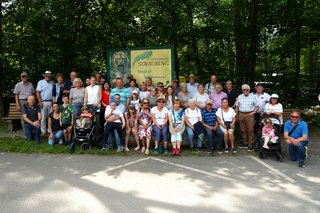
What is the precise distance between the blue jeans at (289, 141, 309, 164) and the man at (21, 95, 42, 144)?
6408mm

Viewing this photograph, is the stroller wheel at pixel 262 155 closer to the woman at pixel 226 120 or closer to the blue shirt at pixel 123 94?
the woman at pixel 226 120

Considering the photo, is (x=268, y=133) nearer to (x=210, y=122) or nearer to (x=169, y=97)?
(x=210, y=122)

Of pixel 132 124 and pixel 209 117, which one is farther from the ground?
pixel 209 117

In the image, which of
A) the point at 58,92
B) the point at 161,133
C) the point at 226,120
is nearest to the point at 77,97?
the point at 58,92

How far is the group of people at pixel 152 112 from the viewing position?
8.35 metres

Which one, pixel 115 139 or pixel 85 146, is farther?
pixel 115 139

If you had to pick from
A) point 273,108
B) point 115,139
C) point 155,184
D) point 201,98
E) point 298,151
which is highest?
point 201,98

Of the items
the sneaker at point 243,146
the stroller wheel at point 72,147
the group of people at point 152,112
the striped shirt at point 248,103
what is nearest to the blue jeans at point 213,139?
the group of people at point 152,112

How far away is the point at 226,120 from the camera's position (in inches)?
334

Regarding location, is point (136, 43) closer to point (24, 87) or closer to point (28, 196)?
point (24, 87)

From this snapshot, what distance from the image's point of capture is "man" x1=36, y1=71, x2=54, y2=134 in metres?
9.60

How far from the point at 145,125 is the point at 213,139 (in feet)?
5.70

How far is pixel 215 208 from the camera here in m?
4.65

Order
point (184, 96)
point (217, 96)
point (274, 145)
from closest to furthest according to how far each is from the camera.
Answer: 1. point (274, 145)
2. point (217, 96)
3. point (184, 96)
